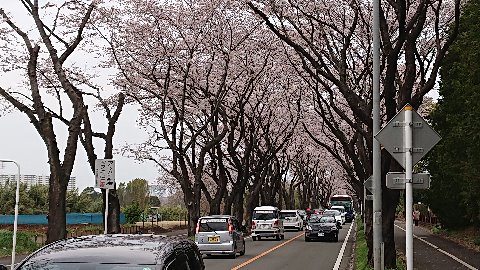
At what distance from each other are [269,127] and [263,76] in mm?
8672

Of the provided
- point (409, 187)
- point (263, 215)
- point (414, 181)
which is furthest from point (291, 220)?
point (409, 187)

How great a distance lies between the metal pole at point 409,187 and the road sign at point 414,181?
261 millimetres

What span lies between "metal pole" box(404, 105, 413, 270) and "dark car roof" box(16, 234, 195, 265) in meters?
4.02

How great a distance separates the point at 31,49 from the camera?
22062mm

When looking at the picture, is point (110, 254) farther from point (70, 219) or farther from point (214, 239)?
point (70, 219)

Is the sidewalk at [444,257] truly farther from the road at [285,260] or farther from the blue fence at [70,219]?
the blue fence at [70,219]

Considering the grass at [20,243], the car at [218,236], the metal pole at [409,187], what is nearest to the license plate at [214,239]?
the car at [218,236]

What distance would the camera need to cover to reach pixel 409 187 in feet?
31.3

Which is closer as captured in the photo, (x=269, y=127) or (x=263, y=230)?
(x=263, y=230)

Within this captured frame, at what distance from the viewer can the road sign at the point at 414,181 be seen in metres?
9.82

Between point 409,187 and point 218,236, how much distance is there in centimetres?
1781

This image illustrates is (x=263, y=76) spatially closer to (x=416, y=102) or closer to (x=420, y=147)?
(x=416, y=102)

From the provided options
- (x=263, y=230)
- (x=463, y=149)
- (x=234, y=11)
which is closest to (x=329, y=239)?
(x=263, y=230)

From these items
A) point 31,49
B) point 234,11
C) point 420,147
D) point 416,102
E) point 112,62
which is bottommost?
point 420,147
